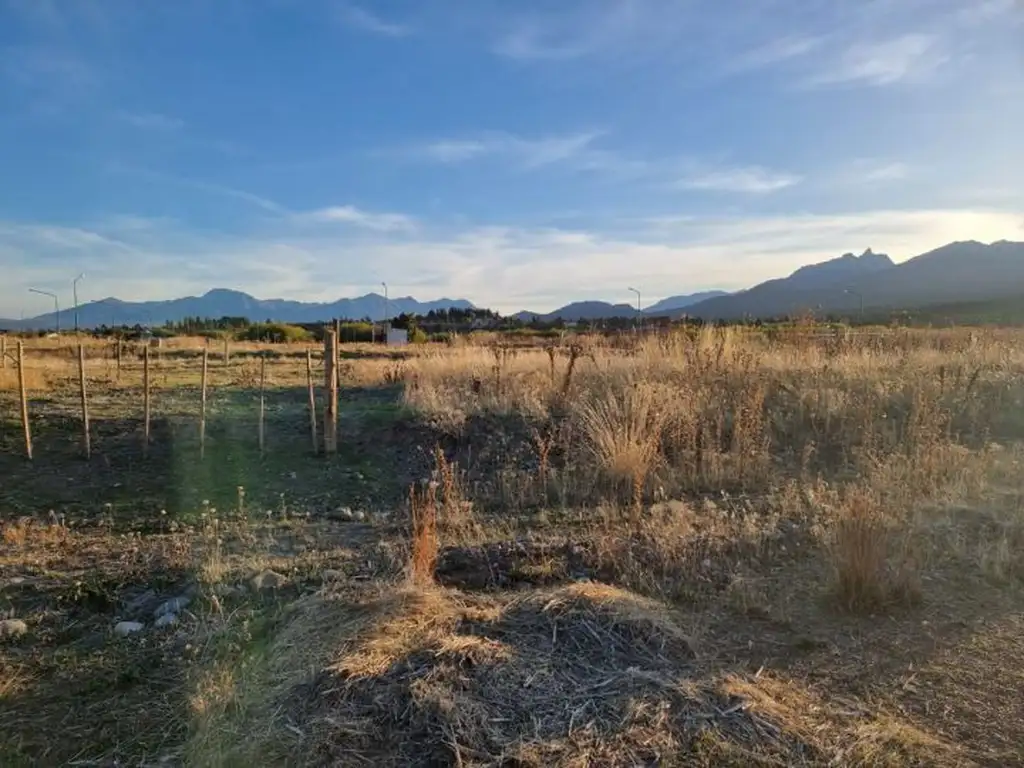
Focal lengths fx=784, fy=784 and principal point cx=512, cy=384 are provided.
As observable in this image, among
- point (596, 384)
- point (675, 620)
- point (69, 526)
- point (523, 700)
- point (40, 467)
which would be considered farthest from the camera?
point (596, 384)

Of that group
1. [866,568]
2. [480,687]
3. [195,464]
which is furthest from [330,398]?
[480,687]

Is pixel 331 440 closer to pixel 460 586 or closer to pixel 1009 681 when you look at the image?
pixel 460 586

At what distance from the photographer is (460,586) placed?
4.46 m

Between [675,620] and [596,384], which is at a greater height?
[596,384]

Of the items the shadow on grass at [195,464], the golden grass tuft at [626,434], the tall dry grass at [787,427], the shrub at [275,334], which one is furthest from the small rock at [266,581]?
the shrub at [275,334]

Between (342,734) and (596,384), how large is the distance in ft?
28.0

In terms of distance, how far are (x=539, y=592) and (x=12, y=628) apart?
104 inches

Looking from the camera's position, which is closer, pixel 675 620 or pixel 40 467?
pixel 675 620

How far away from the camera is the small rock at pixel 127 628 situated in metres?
3.92

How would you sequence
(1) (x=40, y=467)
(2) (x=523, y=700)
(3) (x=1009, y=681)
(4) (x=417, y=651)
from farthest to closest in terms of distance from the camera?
(1) (x=40, y=467) → (3) (x=1009, y=681) → (4) (x=417, y=651) → (2) (x=523, y=700)

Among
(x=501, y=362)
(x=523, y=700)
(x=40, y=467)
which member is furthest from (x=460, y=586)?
(x=501, y=362)

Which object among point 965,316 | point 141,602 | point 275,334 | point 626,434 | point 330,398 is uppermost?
point 965,316

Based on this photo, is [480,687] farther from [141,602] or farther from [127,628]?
[141,602]

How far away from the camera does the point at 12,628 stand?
12.8ft
